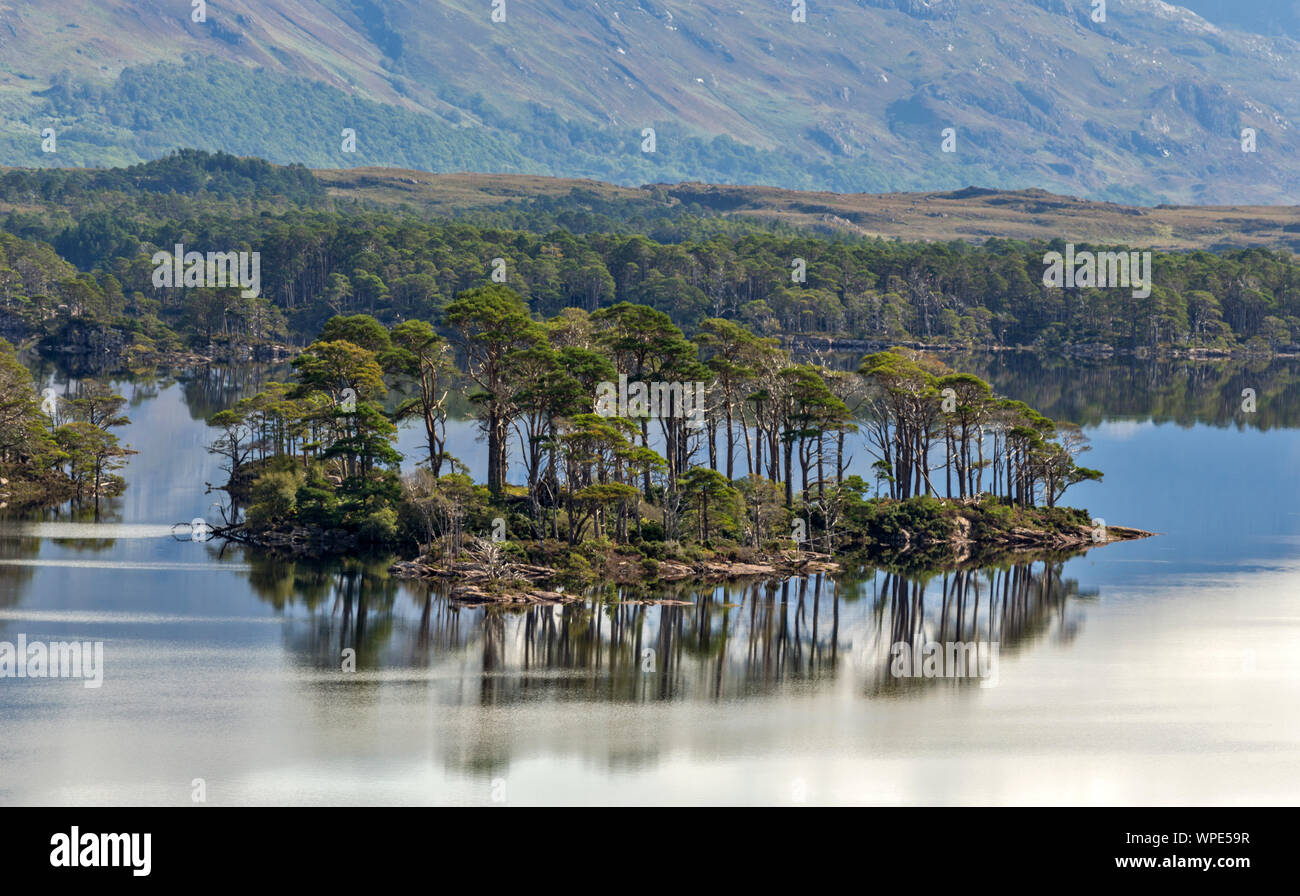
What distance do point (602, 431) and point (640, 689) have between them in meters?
17.2

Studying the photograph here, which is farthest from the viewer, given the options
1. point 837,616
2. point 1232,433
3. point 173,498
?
point 1232,433

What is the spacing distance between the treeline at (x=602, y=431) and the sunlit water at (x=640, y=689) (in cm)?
458

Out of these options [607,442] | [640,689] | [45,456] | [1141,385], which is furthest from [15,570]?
[1141,385]

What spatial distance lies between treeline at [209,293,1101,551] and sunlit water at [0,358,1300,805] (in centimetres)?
458

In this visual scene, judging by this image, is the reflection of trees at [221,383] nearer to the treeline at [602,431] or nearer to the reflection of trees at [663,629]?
the treeline at [602,431]

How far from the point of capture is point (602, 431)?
6581 centimetres

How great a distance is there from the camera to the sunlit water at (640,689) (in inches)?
1672

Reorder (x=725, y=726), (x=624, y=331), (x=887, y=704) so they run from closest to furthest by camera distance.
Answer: (x=725, y=726)
(x=887, y=704)
(x=624, y=331)

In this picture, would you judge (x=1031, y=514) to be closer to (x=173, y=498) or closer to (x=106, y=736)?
(x=173, y=498)

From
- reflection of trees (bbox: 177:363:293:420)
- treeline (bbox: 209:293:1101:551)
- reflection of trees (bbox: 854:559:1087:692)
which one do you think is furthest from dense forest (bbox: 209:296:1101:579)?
reflection of trees (bbox: 177:363:293:420)

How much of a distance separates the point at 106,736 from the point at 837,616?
89.1 feet

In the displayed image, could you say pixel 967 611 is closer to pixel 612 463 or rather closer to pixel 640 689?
pixel 612 463

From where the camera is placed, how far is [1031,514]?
77688mm

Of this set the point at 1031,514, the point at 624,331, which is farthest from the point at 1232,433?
the point at 624,331
